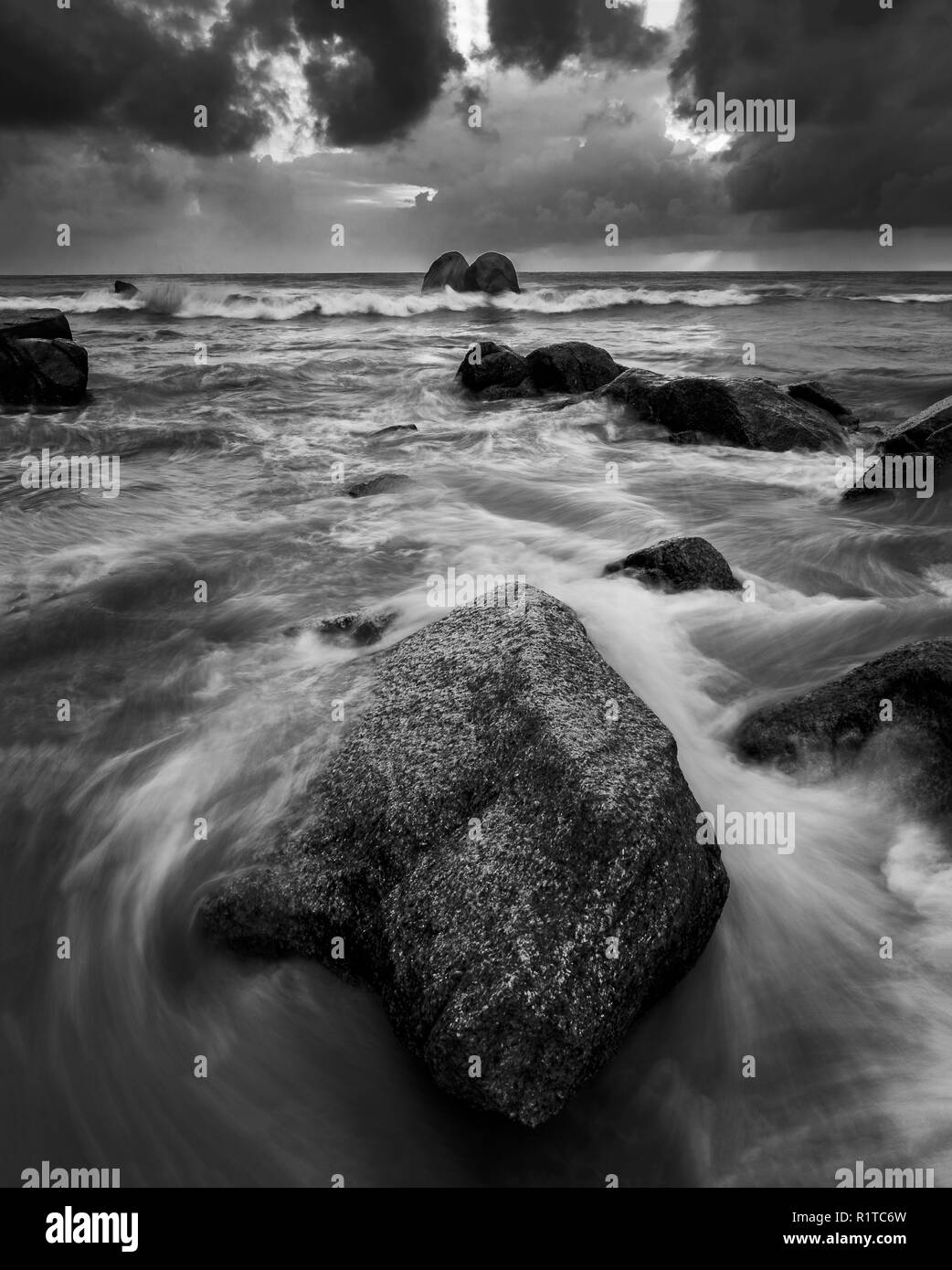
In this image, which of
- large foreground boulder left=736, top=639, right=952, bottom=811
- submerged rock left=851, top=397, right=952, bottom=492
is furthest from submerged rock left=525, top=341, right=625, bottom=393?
large foreground boulder left=736, top=639, right=952, bottom=811

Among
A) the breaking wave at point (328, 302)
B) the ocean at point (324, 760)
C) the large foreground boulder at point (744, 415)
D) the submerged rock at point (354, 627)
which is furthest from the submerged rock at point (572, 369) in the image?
the breaking wave at point (328, 302)

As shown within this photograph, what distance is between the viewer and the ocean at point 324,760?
293cm

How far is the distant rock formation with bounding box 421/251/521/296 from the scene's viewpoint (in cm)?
4619

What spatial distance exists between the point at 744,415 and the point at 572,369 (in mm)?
4660

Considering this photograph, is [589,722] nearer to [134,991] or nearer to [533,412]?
[134,991]

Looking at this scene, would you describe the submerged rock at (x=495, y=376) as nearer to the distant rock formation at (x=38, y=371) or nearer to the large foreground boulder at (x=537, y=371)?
the large foreground boulder at (x=537, y=371)

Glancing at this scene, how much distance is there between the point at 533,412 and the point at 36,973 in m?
12.3

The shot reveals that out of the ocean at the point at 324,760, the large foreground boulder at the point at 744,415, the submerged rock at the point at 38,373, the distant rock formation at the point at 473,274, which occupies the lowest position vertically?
the ocean at the point at 324,760

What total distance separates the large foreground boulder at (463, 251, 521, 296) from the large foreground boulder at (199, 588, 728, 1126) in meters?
47.0

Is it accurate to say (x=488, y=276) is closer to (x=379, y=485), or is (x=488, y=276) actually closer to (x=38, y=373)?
(x=38, y=373)

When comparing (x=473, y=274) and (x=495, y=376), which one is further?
(x=473, y=274)

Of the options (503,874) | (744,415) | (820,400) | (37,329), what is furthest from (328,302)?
(503,874)

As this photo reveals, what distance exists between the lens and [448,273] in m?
47.0

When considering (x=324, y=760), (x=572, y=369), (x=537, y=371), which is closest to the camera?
(x=324, y=760)
